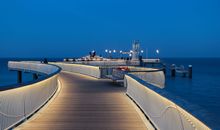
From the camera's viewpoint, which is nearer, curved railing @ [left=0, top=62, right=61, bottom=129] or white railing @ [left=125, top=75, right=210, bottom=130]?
white railing @ [left=125, top=75, right=210, bottom=130]

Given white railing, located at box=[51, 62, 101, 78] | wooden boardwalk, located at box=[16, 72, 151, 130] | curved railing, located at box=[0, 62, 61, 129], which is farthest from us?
white railing, located at box=[51, 62, 101, 78]

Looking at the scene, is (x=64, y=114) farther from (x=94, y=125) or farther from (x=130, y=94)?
(x=130, y=94)

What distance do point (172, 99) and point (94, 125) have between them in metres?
3.44

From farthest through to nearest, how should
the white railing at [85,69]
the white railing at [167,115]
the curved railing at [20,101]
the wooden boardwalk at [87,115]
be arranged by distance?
the white railing at [85,69], the wooden boardwalk at [87,115], the curved railing at [20,101], the white railing at [167,115]

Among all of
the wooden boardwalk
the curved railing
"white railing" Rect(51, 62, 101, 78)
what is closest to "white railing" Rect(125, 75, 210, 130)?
the wooden boardwalk

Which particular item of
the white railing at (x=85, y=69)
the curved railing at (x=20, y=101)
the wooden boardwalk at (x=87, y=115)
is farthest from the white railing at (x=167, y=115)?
the white railing at (x=85, y=69)

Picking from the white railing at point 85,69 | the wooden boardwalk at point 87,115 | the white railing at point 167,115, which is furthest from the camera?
the white railing at point 85,69

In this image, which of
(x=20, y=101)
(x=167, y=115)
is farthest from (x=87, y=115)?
(x=167, y=115)

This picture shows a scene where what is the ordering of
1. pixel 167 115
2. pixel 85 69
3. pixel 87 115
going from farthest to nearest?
pixel 85 69
pixel 87 115
pixel 167 115

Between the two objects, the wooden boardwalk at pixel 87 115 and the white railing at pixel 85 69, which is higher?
the white railing at pixel 85 69

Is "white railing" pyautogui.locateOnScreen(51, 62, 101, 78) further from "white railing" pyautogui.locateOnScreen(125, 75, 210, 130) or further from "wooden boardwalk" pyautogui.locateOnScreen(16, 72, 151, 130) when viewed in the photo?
"white railing" pyautogui.locateOnScreen(125, 75, 210, 130)

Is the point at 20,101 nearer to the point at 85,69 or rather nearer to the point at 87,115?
the point at 87,115

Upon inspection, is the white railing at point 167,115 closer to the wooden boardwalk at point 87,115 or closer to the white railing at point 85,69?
the wooden boardwalk at point 87,115

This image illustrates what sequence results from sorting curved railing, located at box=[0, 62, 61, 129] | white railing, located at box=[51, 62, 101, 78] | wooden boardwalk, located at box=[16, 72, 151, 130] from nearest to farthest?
curved railing, located at box=[0, 62, 61, 129]
wooden boardwalk, located at box=[16, 72, 151, 130]
white railing, located at box=[51, 62, 101, 78]
